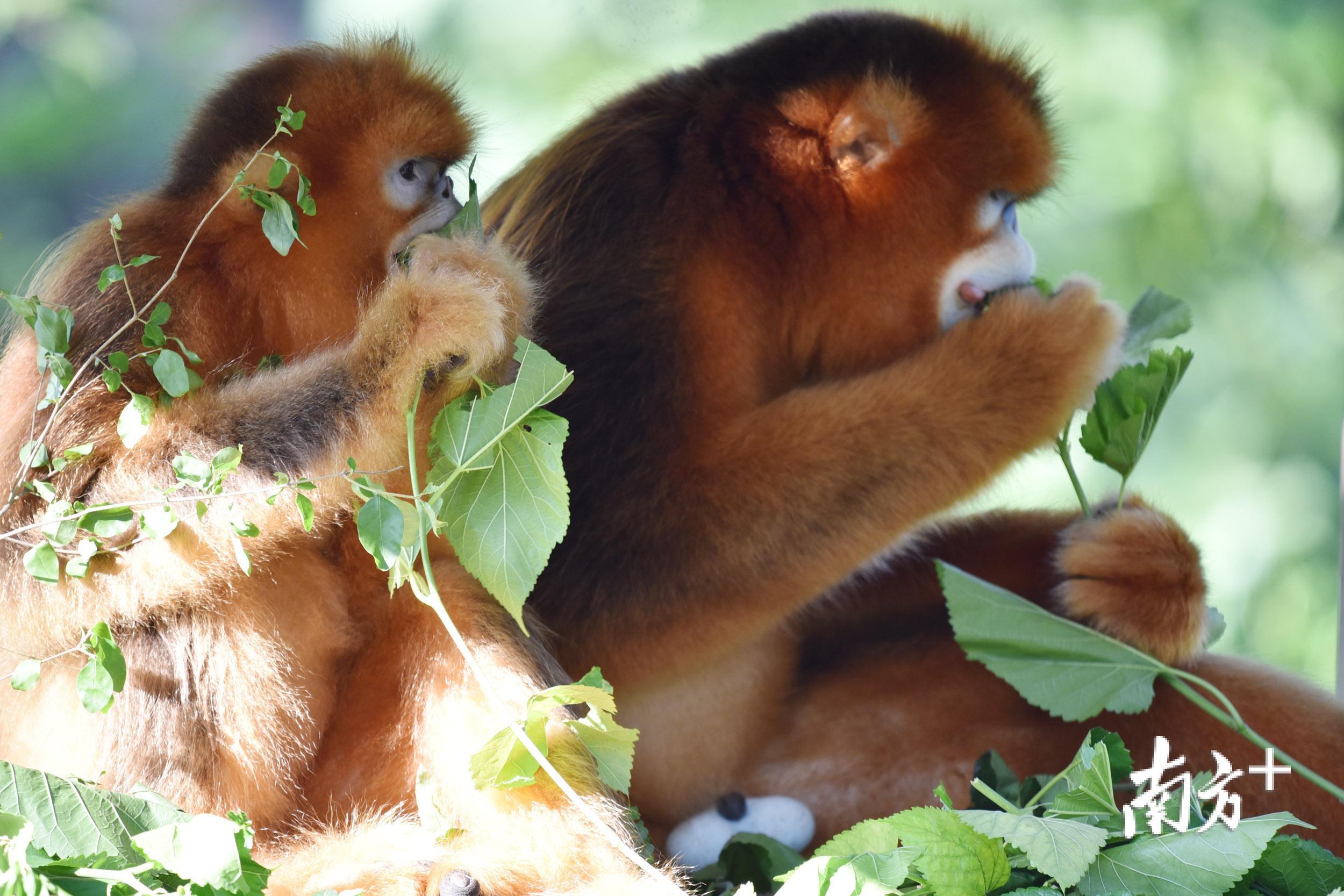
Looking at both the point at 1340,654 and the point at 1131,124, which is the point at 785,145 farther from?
the point at 1131,124

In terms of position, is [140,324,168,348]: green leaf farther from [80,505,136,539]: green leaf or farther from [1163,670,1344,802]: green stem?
[1163,670,1344,802]: green stem

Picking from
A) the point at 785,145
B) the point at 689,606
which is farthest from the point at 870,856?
the point at 785,145

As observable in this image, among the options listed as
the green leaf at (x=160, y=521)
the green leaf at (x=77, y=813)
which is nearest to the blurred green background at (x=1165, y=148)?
the green leaf at (x=160, y=521)

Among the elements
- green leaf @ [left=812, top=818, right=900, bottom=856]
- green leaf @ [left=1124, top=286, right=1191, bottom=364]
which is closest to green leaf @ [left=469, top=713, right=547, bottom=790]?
green leaf @ [left=812, top=818, right=900, bottom=856]

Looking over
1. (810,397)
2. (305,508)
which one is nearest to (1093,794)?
(810,397)

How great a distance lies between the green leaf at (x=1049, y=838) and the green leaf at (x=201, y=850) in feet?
2.58

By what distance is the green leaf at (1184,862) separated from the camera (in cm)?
138

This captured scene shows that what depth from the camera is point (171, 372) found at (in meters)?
1.29

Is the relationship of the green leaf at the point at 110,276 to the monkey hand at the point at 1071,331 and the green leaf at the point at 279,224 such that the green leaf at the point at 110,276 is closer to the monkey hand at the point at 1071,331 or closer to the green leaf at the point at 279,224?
the green leaf at the point at 279,224

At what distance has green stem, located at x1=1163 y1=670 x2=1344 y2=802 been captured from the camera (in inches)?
65.9

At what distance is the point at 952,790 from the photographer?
1844 millimetres

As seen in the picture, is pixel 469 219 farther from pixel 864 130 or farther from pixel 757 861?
pixel 757 861

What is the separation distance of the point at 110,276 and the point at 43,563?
0.31m

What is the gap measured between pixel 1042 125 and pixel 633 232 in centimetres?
71
